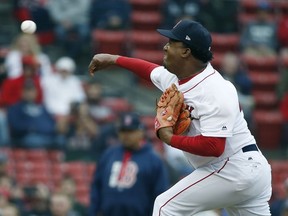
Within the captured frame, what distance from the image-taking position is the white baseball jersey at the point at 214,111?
774cm

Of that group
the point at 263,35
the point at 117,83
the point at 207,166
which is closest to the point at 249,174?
the point at 207,166

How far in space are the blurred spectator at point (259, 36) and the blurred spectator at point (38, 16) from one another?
2968 mm

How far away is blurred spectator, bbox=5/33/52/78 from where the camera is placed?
46.7ft

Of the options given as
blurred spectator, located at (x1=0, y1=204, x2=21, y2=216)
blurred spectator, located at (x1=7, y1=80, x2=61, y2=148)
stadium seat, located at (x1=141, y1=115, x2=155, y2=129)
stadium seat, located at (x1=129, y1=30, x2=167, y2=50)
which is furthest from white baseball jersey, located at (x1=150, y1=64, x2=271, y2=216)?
stadium seat, located at (x1=129, y1=30, x2=167, y2=50)

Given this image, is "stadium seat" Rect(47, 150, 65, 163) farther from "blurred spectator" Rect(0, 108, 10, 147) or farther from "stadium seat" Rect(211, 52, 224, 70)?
"stadium seat" Rect(211, 52, 224, 70)

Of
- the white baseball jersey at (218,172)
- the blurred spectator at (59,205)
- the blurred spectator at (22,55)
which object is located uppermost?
the white baseball jersey at (218,172)

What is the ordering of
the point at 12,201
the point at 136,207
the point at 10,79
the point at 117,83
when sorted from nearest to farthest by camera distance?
the point at 136,207 < the point at 12,201 < the point at 10,79 < the point at 117,83

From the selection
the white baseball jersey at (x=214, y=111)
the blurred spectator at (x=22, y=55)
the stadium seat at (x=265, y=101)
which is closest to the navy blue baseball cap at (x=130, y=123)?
the white baseball jersey at (x=214, y=111)

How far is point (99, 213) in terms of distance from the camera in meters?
10.9

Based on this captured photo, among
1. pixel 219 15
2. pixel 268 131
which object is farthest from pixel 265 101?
pixel 219 15

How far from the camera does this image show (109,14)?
52.3 feet

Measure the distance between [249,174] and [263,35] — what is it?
8921 mm

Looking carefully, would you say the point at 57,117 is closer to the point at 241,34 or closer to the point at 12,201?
the point at 12,201

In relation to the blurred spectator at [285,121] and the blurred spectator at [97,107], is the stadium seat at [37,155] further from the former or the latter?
the blurred spectator at [285,121]
